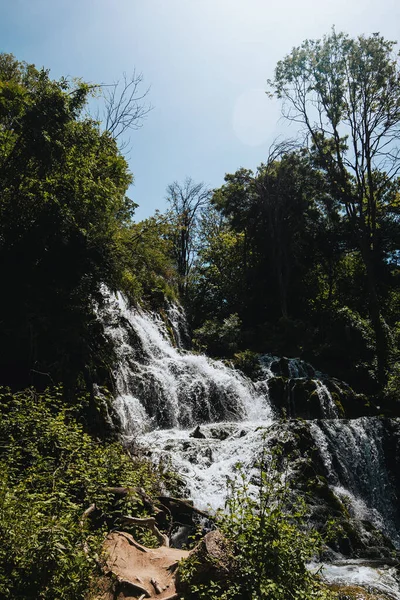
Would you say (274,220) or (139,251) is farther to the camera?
(274,220)

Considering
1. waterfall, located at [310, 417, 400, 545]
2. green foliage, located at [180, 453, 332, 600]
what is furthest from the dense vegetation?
waterfall, located at [310, 417, 400, 545]

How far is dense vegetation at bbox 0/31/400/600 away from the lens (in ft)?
12.8

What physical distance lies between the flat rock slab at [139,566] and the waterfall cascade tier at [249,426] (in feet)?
5.36

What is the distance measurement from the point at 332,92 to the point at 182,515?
742 inches

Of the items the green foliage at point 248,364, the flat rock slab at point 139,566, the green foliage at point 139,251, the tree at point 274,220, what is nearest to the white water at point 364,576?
the flat rock slab at point 139,566

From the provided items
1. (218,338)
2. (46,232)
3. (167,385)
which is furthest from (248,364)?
(46,232)

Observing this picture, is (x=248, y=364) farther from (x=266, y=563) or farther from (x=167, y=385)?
(x=266, y=563)

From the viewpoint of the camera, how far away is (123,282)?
1125 cm

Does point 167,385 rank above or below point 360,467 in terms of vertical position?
above

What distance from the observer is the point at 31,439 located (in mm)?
5754

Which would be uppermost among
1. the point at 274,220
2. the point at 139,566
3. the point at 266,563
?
the point at 274,220

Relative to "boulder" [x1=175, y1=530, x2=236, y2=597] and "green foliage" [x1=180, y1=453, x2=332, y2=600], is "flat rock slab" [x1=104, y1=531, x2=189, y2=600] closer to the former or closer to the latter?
"boulder" [x1=175, y1=530, x2=236, y2=597]

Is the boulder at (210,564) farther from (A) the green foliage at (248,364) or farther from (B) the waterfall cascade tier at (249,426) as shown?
(A) the green foliage at (248,364)

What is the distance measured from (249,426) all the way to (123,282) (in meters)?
5.50
